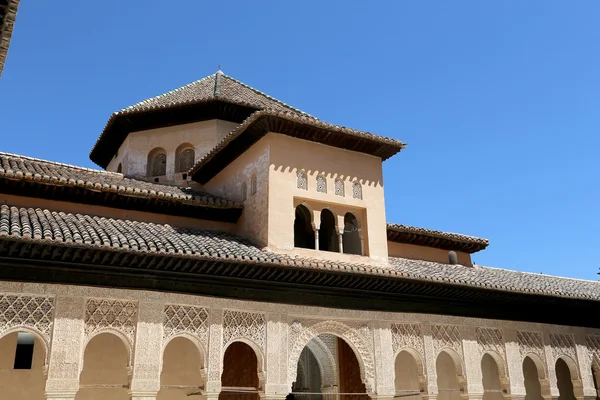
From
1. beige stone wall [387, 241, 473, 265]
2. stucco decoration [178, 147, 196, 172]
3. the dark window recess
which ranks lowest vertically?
the dark window recess

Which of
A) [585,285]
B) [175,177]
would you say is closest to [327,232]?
[175,177]

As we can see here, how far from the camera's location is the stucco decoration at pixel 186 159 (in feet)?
43.6

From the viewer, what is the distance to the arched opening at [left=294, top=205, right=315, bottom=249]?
11.1 metres

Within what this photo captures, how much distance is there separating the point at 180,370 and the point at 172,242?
264 cm

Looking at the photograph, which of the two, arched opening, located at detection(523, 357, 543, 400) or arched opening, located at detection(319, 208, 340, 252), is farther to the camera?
arched opening, located at detection(523, 357, 543, 400)

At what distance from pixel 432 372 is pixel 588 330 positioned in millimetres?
4496

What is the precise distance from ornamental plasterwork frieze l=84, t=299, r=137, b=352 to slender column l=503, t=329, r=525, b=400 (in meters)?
7.10

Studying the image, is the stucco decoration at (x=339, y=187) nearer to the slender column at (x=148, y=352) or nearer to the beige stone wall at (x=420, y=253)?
the beige stone wall at (x=420, y=253)

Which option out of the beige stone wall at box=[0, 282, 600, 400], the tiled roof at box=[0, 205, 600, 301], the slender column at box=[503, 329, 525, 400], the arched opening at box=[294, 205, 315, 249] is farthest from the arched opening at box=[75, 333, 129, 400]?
the slender column at box=[503, 329, 525, 400]

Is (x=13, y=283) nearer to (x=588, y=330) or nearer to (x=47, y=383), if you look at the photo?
(x=47, y=383)

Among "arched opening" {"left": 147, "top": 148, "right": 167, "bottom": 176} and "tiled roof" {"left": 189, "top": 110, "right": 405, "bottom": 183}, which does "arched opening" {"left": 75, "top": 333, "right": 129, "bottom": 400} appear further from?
"arched opening" {"left": 147, "top": 148, "right": 167, "bottom": 176}

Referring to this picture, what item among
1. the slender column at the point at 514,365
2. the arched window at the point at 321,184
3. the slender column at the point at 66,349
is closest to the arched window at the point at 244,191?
the arched window at the point at 321,184

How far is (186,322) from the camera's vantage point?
27.7ft

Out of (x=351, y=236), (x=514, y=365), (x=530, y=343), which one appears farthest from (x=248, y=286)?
(x=530, y=343)
